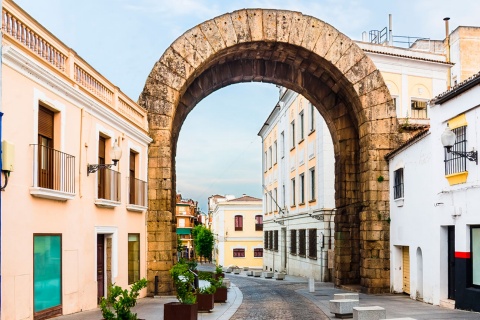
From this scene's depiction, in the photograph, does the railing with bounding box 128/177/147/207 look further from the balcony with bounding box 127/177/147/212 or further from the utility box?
the utility box

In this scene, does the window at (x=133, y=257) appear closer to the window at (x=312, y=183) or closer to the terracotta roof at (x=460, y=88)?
the terracotta roof at (x=460, y=88)

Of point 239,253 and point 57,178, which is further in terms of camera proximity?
point 239,253

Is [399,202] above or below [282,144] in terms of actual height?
below

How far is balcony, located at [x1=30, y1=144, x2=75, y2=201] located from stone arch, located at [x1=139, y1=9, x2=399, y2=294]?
7991 mm

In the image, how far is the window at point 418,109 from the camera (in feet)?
107

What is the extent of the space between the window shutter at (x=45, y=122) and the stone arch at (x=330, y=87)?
8.81 metres

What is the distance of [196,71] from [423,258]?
10.6 metres

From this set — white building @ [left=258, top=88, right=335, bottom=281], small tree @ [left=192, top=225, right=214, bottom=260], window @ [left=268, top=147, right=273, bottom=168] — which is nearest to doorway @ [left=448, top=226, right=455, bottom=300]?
white building @ [left=258, top=88, right=335, bottom=281]

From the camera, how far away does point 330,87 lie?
25.9m

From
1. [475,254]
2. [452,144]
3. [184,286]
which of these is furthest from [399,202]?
[184,286]

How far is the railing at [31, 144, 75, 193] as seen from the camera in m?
12.4

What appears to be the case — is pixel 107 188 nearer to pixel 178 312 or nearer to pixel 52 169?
pixel 52 169

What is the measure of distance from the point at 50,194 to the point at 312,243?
23.9m

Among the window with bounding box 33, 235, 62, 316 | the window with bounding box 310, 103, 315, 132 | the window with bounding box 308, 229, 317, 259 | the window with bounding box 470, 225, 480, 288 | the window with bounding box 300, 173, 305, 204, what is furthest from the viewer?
the window with bounding box 300, 173, 305, 204
